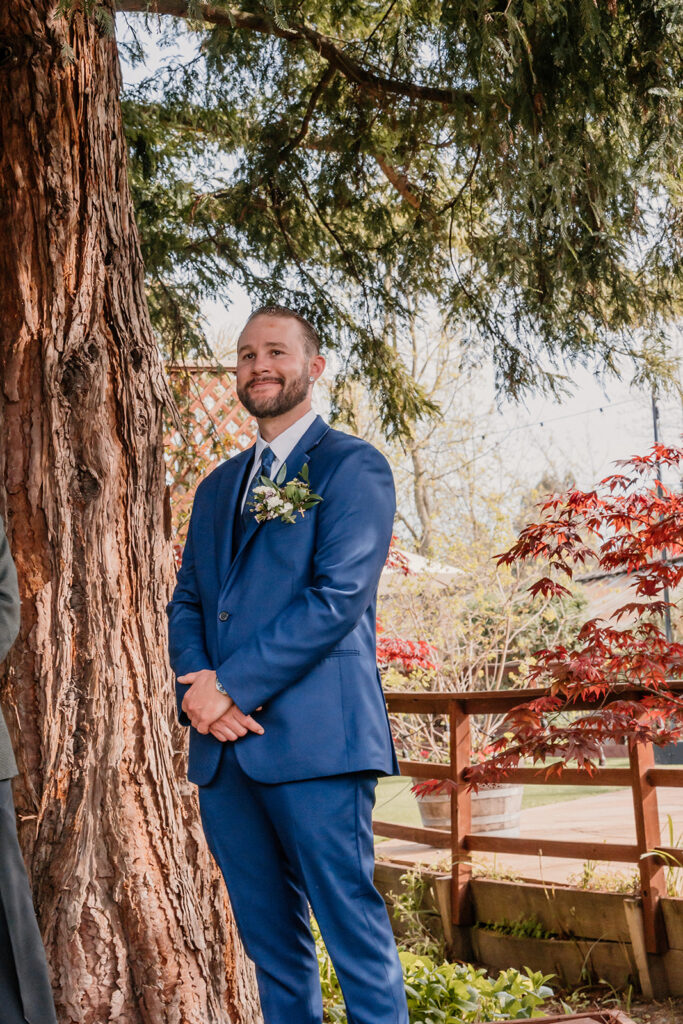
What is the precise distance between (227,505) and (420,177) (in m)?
2.69

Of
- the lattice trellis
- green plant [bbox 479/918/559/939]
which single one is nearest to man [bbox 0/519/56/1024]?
the lattice trellis

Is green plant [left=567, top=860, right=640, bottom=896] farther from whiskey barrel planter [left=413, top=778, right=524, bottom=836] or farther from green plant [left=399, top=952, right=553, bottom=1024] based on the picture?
whiskey barrel planter [left=413, top=778, right=524, bottom=836]

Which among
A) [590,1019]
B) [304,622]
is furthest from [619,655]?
[304,622]

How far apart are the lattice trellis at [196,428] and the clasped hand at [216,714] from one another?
2025mm

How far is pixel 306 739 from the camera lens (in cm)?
179

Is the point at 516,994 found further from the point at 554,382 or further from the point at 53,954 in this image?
the point at 554,382

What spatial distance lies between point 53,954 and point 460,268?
11.0 feet

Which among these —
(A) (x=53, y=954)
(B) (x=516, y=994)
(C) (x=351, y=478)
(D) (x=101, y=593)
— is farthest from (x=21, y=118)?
(B) (x=516, y=994)

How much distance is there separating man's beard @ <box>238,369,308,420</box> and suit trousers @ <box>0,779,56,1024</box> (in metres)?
1.07

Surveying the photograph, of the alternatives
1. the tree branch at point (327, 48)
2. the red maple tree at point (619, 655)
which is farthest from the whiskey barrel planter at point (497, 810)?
the tree branch at point (327, 48)

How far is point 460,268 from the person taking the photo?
14.9ft

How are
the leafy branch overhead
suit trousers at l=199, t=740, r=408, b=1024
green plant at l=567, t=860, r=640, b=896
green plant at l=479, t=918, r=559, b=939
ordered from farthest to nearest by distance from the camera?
green plant at l=479, t=918, r=559, b=939, green plant at l=567, t=860, r=640, b=896, the leafy branch overhead, suit trousers at l=199, t=740, r=408, b=1024

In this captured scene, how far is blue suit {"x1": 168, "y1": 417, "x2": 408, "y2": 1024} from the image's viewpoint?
1759 millimetres

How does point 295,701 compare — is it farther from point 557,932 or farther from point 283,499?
point 557,932
